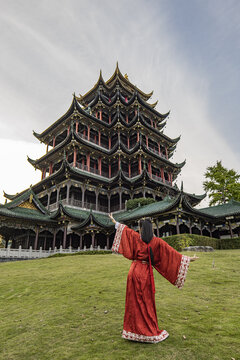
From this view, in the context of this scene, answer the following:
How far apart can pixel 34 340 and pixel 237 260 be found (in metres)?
9.48

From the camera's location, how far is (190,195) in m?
30.9

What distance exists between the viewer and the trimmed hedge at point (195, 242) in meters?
14.7

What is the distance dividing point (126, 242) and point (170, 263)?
0.82 meters

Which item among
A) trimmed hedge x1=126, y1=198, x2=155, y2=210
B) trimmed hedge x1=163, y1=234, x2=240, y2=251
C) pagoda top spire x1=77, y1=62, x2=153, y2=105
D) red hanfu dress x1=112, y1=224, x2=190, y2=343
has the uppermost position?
pagoda top spire x1=77, y1=62, x2=153, y2=105

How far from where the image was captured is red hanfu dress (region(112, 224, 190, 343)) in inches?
139

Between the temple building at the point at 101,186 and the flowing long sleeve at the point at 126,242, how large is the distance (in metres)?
13.4

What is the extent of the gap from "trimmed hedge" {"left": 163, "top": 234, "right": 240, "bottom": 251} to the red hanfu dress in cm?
1129

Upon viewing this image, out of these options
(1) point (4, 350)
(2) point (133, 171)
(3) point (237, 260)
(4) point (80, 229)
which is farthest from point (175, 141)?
(1) point (4, 350)

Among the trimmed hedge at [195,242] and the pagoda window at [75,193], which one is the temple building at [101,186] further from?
the trimmed hedge at [195,242]

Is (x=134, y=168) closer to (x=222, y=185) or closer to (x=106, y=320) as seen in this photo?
(x=222, y=185)

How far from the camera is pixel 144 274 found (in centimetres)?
382

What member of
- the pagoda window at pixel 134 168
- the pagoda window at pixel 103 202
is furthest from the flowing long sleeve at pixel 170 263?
the pagoda window at pixel 134 168

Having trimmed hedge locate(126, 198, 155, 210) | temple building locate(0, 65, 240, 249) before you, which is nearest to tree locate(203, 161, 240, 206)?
temple building locate(0, 65, 240, 249)

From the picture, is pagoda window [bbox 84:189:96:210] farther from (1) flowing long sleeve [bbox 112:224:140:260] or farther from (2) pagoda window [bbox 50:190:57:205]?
(1) flowing long sleeve [bbox 112:224:140:260]
